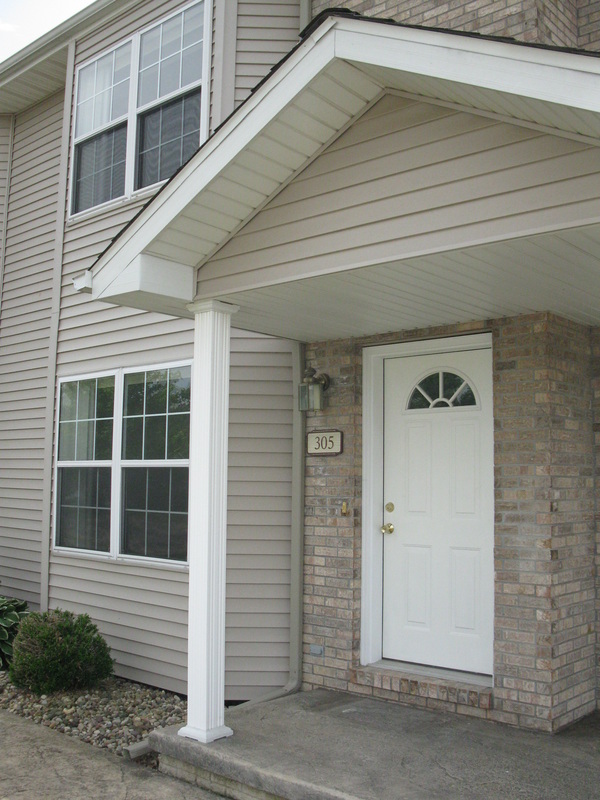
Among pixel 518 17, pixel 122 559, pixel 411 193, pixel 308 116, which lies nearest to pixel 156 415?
pixel 122 559

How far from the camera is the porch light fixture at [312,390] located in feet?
18.9

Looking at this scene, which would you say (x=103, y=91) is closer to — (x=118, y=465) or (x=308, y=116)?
(x=118, y=465)

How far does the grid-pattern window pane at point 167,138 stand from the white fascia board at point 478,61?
325cm

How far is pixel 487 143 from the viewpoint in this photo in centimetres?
350

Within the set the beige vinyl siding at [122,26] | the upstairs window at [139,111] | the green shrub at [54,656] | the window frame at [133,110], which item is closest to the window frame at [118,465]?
the green shrub at [54,656]

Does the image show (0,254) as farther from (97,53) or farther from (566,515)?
(566,515)

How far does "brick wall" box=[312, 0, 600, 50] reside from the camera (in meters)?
5.12

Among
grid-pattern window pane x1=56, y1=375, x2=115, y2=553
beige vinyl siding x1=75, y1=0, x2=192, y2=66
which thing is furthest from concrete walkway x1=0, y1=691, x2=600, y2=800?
beige vinyl siding x1=75, y1=0, x2=192, y2=66

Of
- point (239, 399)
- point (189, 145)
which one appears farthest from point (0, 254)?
point (239, 399)

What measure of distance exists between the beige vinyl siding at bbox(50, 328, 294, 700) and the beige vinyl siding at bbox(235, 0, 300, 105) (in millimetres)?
2148

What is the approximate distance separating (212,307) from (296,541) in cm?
197

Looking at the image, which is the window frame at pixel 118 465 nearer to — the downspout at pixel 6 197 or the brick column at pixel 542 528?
the downspout at pixel 6 197

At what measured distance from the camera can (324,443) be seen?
19.0 ft

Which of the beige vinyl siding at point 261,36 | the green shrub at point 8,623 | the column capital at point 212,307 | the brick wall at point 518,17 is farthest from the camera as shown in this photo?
the green shrub at point 8,623
